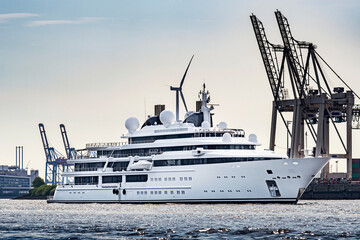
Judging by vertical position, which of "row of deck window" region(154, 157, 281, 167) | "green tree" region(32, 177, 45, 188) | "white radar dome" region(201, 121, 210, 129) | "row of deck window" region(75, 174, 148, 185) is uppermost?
"white radar dome" region(201, 121, 210, 129)

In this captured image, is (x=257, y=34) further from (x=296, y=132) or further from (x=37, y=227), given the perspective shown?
(x=37, y=227)

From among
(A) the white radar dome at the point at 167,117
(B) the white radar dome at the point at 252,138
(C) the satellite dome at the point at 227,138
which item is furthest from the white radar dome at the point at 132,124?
(B) the white radar dome at the point at 252,138

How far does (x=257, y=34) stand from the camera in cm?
11681

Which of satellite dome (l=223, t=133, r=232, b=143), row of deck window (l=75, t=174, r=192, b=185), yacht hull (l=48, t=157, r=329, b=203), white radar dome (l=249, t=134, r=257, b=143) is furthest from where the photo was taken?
white radar dome (l=249, t=134, r=257, b=143)

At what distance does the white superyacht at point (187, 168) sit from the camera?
82312 mm

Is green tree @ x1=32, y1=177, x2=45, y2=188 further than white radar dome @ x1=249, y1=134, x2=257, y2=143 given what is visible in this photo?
Yes

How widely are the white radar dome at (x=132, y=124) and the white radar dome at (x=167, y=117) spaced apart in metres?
5.93

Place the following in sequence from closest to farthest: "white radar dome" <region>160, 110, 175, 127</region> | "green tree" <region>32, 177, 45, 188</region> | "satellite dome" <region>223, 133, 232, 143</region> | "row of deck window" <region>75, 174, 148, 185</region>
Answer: "satellite dome" <region>223, 133, 232, 143</region> < "row of deck window" <region>75, 174, 148, 185</region> < "white radar dome" <region>160, 110, 175, 127</region> < "green tree" <region>32, 177, 45, 188</region>

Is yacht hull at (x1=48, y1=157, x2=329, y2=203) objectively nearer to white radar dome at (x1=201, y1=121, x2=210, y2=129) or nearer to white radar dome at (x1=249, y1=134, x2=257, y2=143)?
white radar dome at (x1=201, y1=121, x2=210, y2=129)

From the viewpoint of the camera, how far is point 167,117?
9312cm

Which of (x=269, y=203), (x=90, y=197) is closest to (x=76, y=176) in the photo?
(x=90, y=197)

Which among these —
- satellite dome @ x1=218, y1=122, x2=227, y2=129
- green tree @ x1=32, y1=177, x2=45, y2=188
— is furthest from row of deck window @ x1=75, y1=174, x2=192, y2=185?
green tree @ x1=32, y1=177, x2=45, y2=188

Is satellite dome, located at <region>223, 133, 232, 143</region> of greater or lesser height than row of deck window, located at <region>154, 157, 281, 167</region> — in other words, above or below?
above

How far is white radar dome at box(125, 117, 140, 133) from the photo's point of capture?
98.2 metres
